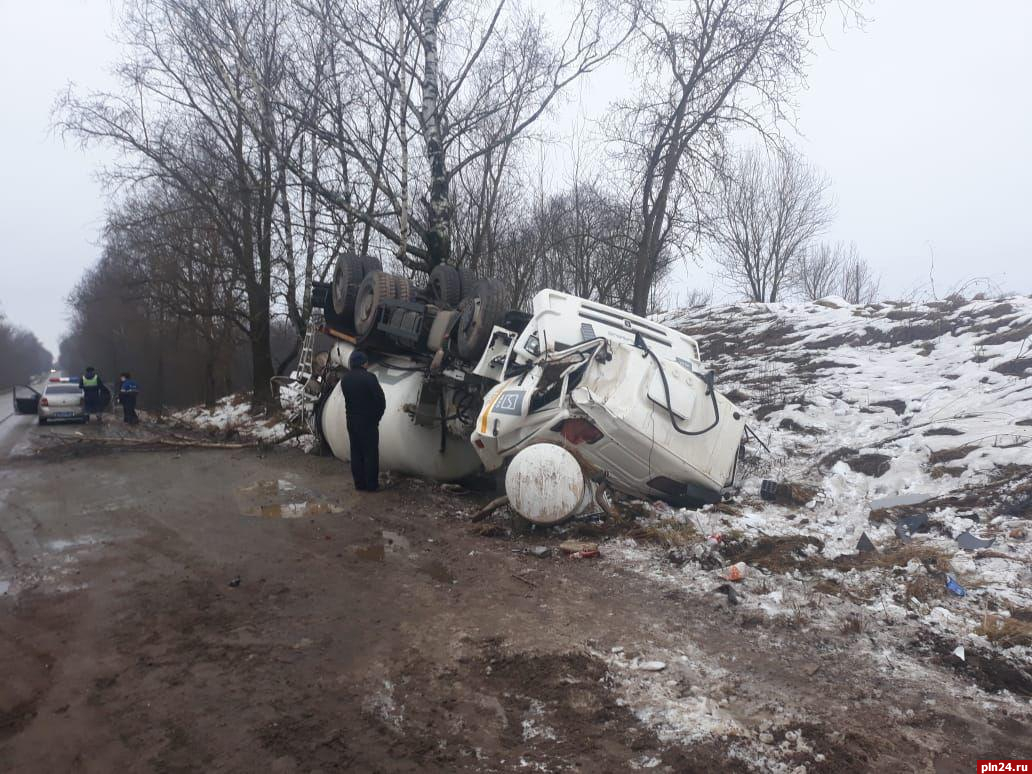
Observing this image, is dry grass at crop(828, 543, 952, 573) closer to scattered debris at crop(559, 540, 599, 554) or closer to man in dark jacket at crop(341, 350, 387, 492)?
scattered debris at crop(559, 540, 599, 554)

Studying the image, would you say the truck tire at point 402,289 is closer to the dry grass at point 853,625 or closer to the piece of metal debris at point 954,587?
the dry grass at point 853,625

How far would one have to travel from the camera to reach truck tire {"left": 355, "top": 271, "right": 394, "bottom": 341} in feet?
29.8

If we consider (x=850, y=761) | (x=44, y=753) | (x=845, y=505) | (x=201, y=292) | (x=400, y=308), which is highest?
(x=201, y=292)

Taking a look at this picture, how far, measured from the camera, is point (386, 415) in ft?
28.1

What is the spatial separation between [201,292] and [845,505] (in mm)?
23692

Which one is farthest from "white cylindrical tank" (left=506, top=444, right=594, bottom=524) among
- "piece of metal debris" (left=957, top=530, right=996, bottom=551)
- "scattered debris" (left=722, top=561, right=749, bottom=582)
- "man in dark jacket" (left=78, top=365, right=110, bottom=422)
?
"man in dark jacket" (left=78, top=365, right=110, bottom=422)

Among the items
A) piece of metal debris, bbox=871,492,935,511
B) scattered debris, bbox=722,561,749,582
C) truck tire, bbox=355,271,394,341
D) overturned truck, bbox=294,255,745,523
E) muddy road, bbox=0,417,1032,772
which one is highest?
truck tire, bbox=355,271,394,341

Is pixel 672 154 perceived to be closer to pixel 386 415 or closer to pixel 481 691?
pixel 386 415

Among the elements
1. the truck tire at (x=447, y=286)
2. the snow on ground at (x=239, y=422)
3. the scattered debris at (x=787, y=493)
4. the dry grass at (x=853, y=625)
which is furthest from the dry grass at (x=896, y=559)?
the snow on ground at (x=239, y=422)

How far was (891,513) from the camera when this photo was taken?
588 cm

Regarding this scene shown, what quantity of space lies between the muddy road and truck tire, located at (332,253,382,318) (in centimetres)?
481

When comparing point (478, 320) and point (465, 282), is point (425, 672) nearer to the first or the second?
point (478, 320)

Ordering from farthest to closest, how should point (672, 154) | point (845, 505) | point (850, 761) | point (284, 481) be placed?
point (672, 154) < point (284, 481) < point (845, 505) < point (850, 761)

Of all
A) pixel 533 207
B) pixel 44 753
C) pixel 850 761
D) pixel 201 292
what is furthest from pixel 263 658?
pixel 201 292
